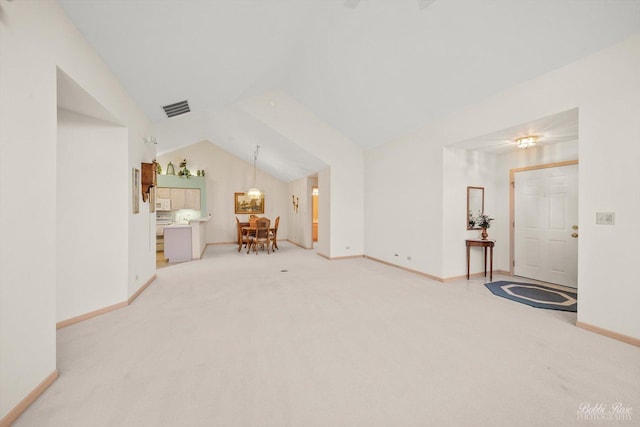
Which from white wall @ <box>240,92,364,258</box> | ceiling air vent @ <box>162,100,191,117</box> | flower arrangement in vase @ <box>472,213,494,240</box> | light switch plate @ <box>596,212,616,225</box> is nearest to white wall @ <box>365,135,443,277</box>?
white wall @ <box>240,92,364,258</box>

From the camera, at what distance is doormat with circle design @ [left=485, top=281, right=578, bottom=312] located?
3.23 m

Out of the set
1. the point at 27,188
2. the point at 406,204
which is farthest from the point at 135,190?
the point at 406,204

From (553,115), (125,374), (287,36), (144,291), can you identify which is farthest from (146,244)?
(553,115)

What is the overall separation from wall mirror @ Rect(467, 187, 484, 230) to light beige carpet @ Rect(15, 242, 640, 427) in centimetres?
152

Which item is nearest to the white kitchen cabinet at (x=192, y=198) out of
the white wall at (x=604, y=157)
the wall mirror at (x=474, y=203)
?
the wall mirror at (x=474, y=203)

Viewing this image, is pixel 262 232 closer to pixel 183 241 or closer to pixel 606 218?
pixel 183 241

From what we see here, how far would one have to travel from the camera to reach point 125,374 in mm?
1859

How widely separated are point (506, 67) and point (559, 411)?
345 cm

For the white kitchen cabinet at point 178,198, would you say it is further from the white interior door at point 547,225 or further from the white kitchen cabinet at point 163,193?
the white interior door at point 547,225

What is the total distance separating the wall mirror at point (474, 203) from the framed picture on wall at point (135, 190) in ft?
17.4

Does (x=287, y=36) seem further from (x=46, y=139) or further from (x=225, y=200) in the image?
(x=225, y=200)

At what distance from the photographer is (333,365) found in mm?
1973

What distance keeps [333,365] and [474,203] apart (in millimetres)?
4028

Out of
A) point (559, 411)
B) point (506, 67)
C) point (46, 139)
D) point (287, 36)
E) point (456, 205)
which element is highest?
point (287, 36)
